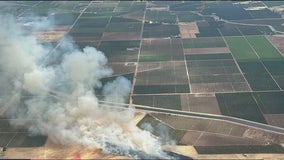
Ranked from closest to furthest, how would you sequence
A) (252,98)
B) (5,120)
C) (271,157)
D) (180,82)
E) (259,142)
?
(271,157)
(259,142)
(5,120)
(252,98)
(180,82)

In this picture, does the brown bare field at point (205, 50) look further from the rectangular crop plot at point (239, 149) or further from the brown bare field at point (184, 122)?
the rectangular crop plot at point (239, 149)

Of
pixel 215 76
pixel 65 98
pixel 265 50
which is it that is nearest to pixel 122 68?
pixel 65 98

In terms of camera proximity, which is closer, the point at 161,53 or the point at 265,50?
the point at 265,50

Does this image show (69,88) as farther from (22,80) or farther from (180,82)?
(180,82)

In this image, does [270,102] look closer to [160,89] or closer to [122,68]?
[160,89]

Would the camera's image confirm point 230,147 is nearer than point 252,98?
Yes

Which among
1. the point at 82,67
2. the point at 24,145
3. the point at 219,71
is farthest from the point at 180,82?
the point at 24,145
